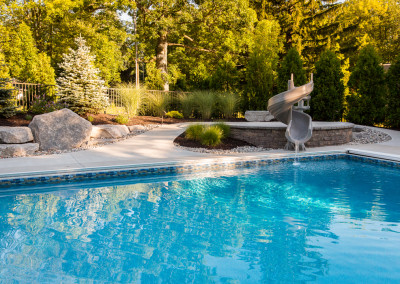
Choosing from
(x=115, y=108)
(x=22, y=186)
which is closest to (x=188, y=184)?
(x=22, y=186)

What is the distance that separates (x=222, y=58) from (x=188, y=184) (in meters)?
13.4

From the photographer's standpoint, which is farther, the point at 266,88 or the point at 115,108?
the point at 266,88

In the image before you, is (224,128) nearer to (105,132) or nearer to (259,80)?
(105,132)

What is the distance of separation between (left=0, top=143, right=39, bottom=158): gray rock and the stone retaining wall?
4.96 metres

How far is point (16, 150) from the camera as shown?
7.22 meters

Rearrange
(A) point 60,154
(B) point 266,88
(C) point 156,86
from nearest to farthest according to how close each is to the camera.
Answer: (A) point 60,154 → (B) point 266,88 → (C) point 156,86

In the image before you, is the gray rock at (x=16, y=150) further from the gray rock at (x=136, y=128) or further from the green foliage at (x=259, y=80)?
the green foliage at (x=259, y=80)

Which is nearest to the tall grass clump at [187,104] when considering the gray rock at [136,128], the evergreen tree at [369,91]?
the gray rock at [136,128]

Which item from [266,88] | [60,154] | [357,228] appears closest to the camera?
[357,228]

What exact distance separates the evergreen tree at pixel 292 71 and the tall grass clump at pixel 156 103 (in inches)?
184

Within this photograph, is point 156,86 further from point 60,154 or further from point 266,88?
point 60,154

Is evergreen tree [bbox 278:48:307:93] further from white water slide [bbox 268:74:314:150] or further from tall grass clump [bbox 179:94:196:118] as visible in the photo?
white water slide [bbox 268:74:314:150]

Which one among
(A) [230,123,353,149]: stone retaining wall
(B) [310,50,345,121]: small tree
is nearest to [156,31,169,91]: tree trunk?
(B) [310,50,345,121]: small tree

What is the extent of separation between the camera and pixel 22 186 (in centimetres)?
539
